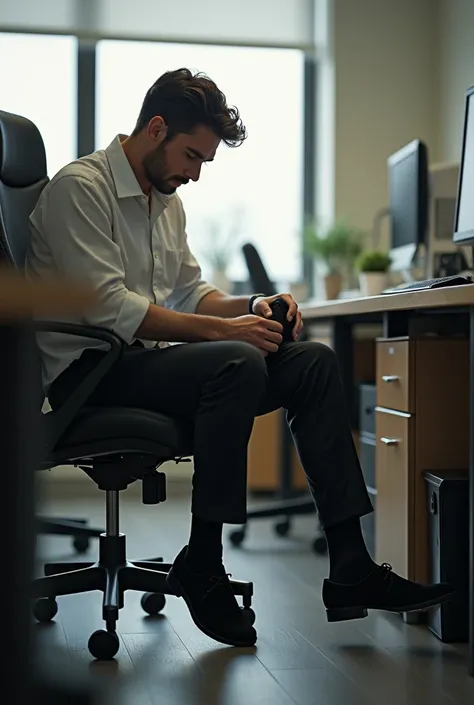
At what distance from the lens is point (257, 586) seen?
8.87 ft

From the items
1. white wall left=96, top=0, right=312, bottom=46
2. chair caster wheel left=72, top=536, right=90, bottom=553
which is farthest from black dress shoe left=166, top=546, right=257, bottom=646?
white wall left=96, top=0, right=312, bottom=46

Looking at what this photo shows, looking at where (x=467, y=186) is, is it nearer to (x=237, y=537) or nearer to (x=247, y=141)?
(x=237, y=537)

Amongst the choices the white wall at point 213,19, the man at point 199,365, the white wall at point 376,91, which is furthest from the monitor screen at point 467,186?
the white wall at point 213,19

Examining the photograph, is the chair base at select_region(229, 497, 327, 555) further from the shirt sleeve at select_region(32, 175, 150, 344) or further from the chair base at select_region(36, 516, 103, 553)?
the shirt sleeve at select_region(32, 175, 150, 344)

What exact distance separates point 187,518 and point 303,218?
1.89 m

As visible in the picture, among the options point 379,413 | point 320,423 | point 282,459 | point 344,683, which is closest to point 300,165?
point 282,459

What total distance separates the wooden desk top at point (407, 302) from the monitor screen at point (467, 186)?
1.29 feet

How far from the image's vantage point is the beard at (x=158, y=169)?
2.28 m

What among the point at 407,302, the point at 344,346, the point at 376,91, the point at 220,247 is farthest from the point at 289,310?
the point at 376,91

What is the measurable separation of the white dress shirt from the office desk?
1.70 ft

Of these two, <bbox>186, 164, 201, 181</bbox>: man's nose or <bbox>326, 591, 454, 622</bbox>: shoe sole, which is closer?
<bbox>326, 591, 454, 622</bbox>: shoe sole

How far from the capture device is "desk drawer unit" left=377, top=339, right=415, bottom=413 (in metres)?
2.35

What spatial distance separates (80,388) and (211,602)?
0.50 meters

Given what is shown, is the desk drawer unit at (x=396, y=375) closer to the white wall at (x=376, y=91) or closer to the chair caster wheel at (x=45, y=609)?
the chair caster wheel at (x=45, y=609)
